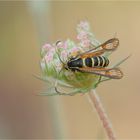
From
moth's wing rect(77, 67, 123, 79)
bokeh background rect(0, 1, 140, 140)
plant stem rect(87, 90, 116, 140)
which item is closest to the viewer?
plant stem rect(87, 90, 116, 140)

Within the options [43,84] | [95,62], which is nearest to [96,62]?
[95,62]

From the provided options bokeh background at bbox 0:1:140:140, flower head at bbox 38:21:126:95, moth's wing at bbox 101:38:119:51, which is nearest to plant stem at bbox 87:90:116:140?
flower head at bbox 38:21:126:95

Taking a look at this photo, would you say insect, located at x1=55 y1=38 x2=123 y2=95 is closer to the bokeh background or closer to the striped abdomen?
the striped abdomen

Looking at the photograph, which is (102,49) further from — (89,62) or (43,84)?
(43,84)

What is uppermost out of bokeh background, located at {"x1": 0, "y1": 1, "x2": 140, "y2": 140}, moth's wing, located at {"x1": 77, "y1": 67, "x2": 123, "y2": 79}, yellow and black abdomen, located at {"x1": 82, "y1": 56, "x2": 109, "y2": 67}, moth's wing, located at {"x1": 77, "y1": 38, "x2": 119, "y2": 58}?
bokeh background, located at {"x1": 0, "y1": 1, "x2": 140, "y2": 140}

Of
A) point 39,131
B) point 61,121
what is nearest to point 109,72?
point 61,121

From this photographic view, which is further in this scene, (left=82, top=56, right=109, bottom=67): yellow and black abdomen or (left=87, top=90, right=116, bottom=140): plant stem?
(left=82, top=56, right=109, bottom=67): yellow and black abdomen

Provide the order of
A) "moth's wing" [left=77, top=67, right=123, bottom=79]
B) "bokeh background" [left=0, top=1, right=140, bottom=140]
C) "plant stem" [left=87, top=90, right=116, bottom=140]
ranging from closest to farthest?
"plant stem" [left=87, top=90, right=116, bottom=140]
"moth's wing" [left=77, top=67, right=123, bottom=79]
"bokeh background" [left=0, top=1, right=140, bottom=140]

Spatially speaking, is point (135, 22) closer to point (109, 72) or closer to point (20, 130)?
point (20, 130)

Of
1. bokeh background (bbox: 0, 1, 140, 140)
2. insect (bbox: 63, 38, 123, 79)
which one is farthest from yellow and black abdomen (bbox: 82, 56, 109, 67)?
bokeh background (bbox: 0, 1, 140, 140)

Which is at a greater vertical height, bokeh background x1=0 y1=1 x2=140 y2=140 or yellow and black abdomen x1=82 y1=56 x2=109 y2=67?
bokeh background x1=0 y1=1 x2=140 y2=140
